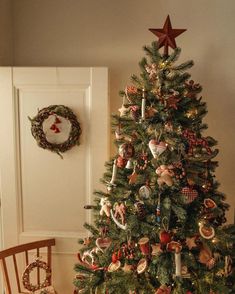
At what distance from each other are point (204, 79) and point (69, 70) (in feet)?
3.13

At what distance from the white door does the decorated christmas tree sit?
1.55 feet

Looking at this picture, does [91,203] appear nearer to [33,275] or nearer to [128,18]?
[33,275]

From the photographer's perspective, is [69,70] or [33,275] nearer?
[69,70]

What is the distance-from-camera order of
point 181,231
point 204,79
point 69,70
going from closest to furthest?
point 181,231, point 69,70, point 204,79

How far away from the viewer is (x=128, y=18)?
2.16 m

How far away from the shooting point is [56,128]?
6.66ft

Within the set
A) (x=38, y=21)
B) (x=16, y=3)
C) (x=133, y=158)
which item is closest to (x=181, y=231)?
(x=133, y=158)

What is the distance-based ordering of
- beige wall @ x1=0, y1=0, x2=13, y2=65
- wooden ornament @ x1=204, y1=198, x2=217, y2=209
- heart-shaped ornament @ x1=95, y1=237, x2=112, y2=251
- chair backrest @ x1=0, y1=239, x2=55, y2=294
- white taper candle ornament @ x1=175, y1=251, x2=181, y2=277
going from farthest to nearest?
beige wall @ x1=0, y1=0, x2=13, y2=65
chair backrest @ x1=0, y1=239, x2=55, y2=294
heart-shaped ornament @ x1=95, y1=237, x2=112, y2=251
wooden ornament @ x1=204, y1=198, x2=217, y2=209
white taper candle ornament @ x1=175, y1=251, x2=181, y2=277

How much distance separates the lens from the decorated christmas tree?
4.77ft

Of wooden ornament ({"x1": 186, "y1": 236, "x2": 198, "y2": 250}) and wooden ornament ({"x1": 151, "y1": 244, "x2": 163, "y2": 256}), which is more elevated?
wooden ornament ({"x1": 186, "y1": 236, "x2": 198, "y2": 250})

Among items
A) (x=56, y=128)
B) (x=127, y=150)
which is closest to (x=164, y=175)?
(x=127, y=150)

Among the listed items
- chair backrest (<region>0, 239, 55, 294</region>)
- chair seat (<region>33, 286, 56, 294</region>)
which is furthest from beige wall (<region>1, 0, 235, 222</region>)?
chair seat (<region>33, 286, 56, 294</region>)

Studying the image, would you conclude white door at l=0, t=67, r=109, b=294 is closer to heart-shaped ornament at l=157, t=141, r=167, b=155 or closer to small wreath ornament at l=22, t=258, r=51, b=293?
small wreath ornament at l=22, t=258, r=51, b=293

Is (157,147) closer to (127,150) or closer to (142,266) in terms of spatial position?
(127,150)
